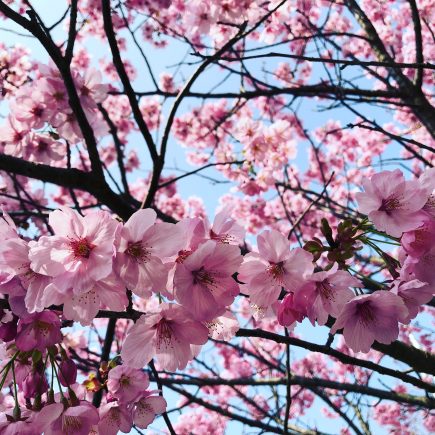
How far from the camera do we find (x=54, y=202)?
8.35 meters

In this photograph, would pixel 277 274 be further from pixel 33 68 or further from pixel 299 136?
pixel 299 136

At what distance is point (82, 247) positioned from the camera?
4.11 ft

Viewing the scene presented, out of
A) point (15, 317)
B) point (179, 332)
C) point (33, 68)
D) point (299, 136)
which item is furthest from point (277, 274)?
point (299, 136)

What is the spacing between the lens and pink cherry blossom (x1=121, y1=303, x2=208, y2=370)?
1.31m

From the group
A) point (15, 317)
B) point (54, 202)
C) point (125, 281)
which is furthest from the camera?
point (54, 202)

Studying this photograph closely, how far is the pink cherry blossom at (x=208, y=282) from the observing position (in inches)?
48.4

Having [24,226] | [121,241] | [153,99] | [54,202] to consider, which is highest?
[153,99]

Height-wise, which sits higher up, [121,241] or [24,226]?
[24,226]

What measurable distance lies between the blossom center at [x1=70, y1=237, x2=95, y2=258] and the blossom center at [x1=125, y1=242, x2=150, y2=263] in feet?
0.33

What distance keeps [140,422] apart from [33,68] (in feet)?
19.2

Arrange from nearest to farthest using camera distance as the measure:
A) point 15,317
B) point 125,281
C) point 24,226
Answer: point 125,281 → point 15,317 → point 24,226

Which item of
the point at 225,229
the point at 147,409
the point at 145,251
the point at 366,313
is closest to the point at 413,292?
the point at 366,313

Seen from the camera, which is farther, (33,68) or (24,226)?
(33,68)

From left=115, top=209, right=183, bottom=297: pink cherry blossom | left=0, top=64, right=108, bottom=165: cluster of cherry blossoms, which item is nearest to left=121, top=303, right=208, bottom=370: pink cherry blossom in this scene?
left=115, top=209, right=183, bottom=297: pink cherry blossom
